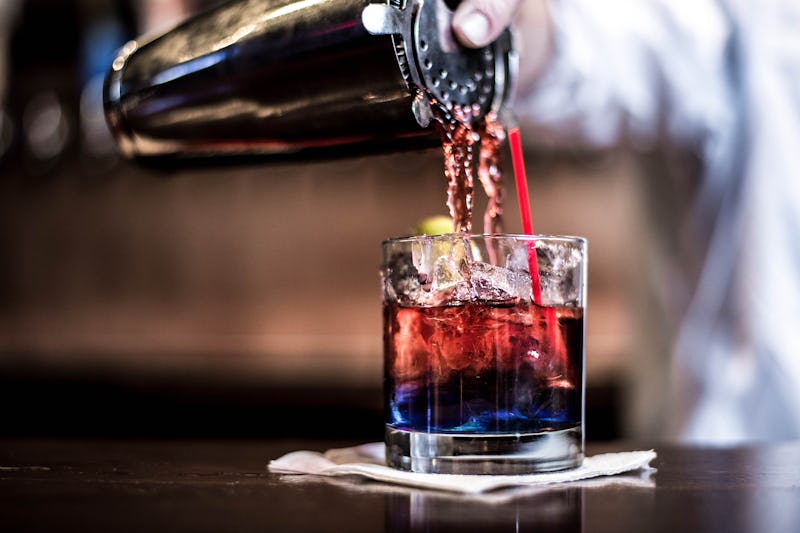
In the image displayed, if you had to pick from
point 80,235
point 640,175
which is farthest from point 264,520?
point 80,235

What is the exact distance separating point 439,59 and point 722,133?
1025mm

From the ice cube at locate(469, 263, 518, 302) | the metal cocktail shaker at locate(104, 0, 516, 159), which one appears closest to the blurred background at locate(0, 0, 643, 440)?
the metal cocktail shaker at locate(104, 0, 516, 159)

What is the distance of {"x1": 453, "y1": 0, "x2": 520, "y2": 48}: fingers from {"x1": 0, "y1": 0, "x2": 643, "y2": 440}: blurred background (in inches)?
85.6

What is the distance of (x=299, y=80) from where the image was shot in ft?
3.51

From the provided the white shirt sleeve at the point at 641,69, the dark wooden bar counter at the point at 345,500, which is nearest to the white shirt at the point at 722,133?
the white shirt sleeve at the point at 641,69

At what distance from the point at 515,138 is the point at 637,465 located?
367mm

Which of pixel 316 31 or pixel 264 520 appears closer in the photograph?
pixel 264 520

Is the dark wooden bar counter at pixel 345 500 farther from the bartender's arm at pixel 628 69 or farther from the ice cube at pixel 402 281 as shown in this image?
the bartender's arm at pixel 628 69

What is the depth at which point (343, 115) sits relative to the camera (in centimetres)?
106

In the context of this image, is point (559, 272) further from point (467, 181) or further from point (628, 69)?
point (628, 69)

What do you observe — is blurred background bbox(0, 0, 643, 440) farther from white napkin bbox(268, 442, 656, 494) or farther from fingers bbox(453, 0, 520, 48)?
fingers bbox(453, 0, 520, 48)

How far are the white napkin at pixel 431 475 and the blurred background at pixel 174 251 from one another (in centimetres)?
206

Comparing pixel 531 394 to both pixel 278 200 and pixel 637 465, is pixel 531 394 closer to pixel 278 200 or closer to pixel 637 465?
pixel 637 465

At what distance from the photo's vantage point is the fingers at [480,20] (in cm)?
104
